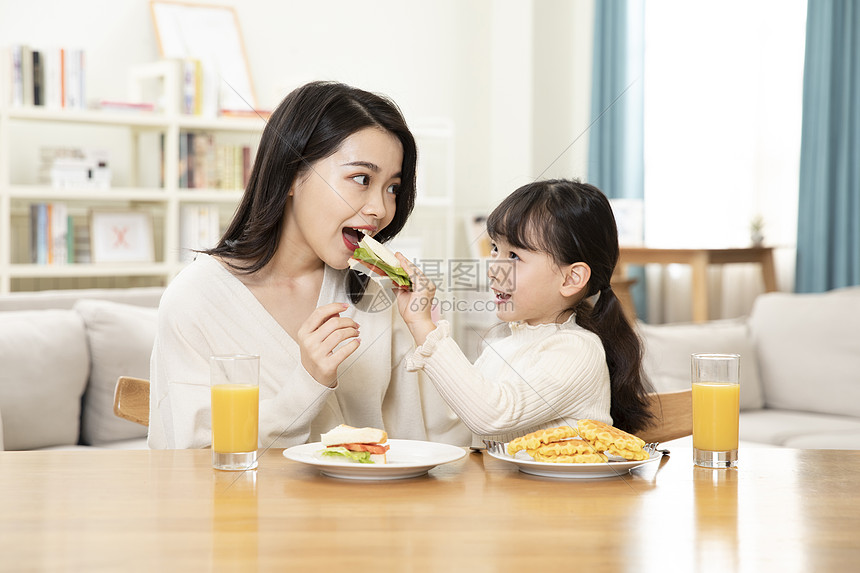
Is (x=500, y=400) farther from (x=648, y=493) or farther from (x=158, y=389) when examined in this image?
(x=158, y=389)

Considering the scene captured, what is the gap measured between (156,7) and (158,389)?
365 centimetres

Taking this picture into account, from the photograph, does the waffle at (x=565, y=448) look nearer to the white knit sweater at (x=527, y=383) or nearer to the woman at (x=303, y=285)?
the white knit sweater at (x=527, y=383)

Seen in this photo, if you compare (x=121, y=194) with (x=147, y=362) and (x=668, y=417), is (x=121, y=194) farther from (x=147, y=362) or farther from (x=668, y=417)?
(x=668, y=417)

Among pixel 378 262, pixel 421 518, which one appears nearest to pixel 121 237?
pixel 378 262

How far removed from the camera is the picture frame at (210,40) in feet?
15.1

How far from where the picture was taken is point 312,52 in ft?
17.2

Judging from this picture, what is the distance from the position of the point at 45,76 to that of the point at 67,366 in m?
1.81

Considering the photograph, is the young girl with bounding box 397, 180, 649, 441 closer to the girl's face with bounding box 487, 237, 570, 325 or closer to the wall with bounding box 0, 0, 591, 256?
the girl's face with bounding box 487, 237, 570, 325

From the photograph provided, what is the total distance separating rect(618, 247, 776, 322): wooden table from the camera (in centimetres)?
422

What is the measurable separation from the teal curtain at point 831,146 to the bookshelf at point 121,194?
68.4 inches

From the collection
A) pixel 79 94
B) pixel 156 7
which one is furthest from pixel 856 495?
pixel 156 7

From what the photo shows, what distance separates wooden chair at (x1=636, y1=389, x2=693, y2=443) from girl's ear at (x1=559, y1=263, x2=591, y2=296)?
22 cm

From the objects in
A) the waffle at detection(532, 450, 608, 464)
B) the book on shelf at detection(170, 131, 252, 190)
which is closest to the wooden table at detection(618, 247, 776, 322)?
the book on shelf at detection(170, 131, 252, 190)

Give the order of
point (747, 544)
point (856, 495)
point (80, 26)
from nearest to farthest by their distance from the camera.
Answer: point (747, 544), point (856, 495), point (80, 26)
